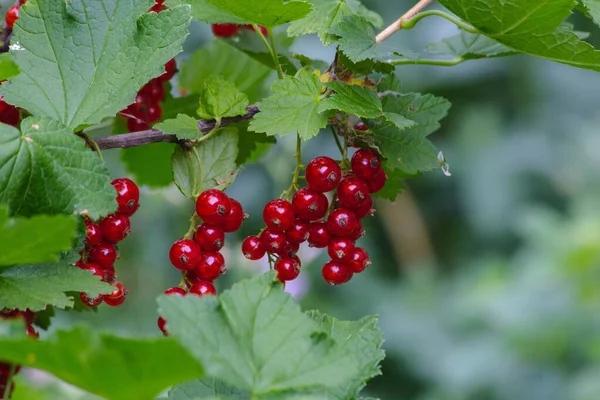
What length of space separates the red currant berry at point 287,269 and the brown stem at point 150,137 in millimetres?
130

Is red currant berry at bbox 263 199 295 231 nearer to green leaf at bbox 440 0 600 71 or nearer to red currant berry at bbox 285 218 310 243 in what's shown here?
red currant berry at bbox 285 218 310 243

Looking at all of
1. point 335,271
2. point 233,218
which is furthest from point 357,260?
point 233,218

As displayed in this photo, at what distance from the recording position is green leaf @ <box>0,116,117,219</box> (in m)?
0.53

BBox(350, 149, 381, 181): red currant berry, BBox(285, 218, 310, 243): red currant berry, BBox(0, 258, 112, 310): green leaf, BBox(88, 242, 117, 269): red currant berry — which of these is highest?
BBox(350, 149, 381, 181): red currant berry

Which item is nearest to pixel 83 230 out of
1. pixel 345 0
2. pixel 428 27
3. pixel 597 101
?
pixel 345 0

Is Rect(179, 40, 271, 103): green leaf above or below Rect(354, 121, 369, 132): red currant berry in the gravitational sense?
above

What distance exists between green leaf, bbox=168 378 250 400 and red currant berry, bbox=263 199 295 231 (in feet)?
0.48

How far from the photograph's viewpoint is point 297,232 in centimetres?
67

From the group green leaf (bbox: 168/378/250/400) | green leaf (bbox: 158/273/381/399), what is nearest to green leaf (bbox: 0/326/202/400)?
green leaf (bbox: 158/273/381/399)

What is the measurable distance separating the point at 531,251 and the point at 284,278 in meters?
1.88

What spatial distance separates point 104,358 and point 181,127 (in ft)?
0.86

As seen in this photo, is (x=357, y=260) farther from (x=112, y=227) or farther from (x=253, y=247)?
(x=112, y=227)

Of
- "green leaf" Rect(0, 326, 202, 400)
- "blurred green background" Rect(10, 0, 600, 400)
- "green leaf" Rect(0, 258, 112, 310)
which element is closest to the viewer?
"green leaf" Rect(0, 326, 202, 400)

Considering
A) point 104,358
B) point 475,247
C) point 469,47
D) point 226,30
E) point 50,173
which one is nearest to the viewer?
point 104,358
